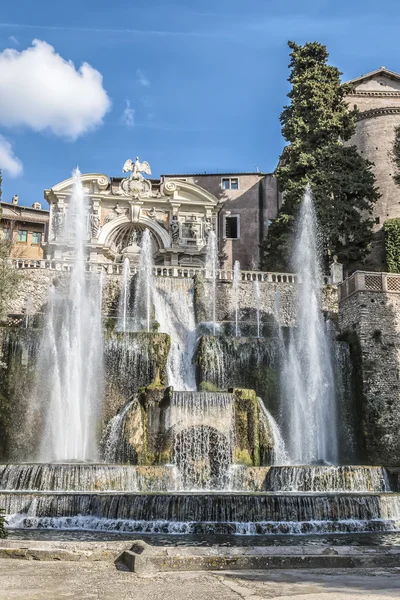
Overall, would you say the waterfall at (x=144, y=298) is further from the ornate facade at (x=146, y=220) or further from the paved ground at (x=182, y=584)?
the paved ground at (x=182, y=584)

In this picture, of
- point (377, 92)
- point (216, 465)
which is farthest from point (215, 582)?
point (377, 92)

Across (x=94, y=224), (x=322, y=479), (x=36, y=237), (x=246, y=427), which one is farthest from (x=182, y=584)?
(x=36, y=237)

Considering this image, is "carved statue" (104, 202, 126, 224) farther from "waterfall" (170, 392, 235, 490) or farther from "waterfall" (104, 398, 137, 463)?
"waterfall" (170, 392, 235, 490)

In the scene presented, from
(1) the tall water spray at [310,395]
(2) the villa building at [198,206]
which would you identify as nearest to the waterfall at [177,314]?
(1) the tall water spray at [310,395]

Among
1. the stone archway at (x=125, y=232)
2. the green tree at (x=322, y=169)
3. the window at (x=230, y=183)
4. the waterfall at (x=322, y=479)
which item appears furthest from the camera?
the window at (x=230, y=183)

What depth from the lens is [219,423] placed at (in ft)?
60.8

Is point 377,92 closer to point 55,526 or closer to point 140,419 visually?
point 140,419

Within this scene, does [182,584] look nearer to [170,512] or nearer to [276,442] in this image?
[170,512]

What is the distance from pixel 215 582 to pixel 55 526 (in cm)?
673

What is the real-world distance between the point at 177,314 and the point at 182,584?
21.7 metres

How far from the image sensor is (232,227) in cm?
4391

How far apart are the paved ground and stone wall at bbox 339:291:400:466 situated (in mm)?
14190

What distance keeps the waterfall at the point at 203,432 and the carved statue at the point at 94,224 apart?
2155 cm

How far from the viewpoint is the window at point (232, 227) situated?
1711 inches
